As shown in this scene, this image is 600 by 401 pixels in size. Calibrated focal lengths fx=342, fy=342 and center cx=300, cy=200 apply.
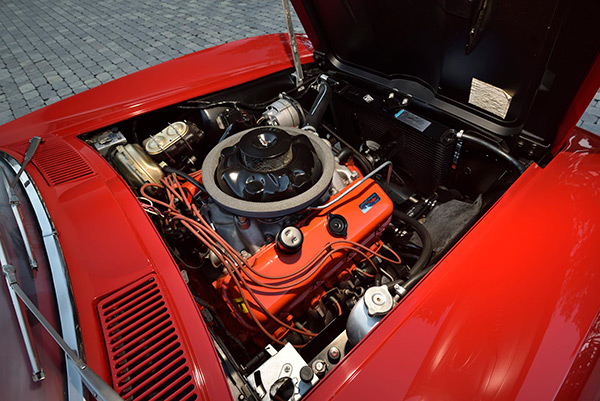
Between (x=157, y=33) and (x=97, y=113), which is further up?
(x=97, y=113)

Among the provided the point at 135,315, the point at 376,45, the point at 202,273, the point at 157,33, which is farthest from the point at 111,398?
the point at 157,33

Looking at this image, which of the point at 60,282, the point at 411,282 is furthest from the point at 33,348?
the point at 411,282

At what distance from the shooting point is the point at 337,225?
130 cm

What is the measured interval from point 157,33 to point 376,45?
15.4ft

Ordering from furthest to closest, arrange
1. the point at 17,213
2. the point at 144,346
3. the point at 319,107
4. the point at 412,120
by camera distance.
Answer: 1. the point at 319,107
2. the point at 412,120
3. the point at 17,213
4. the point at 144,346

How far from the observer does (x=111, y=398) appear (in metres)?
0.73

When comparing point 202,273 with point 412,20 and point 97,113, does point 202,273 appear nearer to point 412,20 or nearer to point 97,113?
point 97,113

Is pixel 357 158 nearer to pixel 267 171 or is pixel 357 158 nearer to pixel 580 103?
pixel 267 171

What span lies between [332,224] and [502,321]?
61 cm

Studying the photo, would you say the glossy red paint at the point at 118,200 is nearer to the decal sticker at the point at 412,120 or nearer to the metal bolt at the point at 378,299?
the metal bolt at the point at 378,299

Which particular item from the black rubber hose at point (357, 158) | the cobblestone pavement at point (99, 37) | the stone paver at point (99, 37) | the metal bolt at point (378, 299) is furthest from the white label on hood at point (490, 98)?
the stone paver at point (99, 37)

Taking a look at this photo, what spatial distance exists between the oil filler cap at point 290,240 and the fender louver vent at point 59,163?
85 centimetres

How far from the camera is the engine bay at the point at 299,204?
1167 millimetres

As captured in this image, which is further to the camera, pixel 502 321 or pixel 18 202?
pixel 18 202
